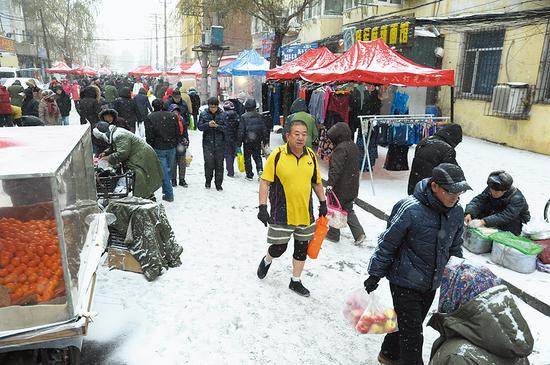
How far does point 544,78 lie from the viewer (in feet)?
35.4

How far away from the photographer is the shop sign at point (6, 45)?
3578 centimetres

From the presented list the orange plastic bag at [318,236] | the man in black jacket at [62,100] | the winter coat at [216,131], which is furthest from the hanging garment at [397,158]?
the man in black jacket at [62,100]

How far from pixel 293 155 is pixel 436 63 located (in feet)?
42.2

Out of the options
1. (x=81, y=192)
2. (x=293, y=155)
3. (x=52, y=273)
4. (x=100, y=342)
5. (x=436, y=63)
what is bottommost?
(x=100, y=342)

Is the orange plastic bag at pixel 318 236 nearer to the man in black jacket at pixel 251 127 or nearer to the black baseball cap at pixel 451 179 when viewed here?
the black baseball cap at pixel 451 179

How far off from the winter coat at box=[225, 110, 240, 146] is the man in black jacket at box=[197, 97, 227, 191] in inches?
18.8

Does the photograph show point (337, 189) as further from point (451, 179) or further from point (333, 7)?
point (333, 7)

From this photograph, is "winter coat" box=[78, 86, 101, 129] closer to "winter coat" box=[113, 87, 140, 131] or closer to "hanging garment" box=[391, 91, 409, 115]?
"winter coat" box=[113, 87, 140, 131]

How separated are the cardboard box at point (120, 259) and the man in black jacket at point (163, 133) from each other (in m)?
2.45

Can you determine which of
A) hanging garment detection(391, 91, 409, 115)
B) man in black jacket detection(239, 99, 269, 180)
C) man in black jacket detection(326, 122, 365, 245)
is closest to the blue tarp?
hanging garment detection(391, 91, 409, 115)

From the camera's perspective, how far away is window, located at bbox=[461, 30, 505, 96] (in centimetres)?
1244

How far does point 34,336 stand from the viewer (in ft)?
7.45

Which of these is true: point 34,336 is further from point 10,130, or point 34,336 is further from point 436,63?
point 436,63

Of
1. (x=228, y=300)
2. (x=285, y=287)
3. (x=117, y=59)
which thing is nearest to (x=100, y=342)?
(x=228, y=300)
